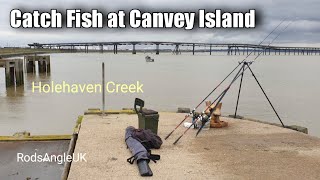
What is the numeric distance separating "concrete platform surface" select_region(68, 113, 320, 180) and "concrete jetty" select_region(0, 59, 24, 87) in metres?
A: 21.5

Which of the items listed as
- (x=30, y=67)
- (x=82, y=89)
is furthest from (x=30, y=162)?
(x=30, y=67)

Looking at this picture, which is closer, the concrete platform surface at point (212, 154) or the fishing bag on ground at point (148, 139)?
the concrete platform surface at point (212, 154)

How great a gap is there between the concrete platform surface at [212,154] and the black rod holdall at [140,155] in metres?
0.12

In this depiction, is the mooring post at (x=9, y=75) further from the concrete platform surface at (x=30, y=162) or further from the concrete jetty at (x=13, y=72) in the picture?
the concrete platform surface at (x=30, y=162)

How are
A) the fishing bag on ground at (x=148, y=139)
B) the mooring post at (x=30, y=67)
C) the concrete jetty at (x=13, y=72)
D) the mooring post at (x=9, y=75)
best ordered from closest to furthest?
the fishing bag on ground at (x=148, y=139)
the mooring post at (x=9, y=75)
the concrete jetty at (x=13, y=72)
the mooring post at (x=30, y=67)

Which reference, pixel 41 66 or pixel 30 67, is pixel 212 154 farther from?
pixel 41 66

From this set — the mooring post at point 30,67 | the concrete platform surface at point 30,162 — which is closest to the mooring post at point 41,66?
the mooring post at point 30,67

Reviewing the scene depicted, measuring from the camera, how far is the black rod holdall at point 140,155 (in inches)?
259

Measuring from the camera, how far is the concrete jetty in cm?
2961

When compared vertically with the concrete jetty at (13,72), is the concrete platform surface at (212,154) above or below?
below

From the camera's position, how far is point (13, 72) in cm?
3225

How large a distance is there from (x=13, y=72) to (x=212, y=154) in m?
28.2

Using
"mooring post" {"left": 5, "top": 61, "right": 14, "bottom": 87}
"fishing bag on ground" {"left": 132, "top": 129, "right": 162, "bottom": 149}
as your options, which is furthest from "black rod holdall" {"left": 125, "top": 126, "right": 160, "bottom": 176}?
"mooring post" {"left": 5, "top": 61, "right": 14, "bottom": 87}

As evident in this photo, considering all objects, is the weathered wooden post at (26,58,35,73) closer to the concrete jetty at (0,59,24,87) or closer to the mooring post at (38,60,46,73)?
the mooring post at (38,60,46,73)
